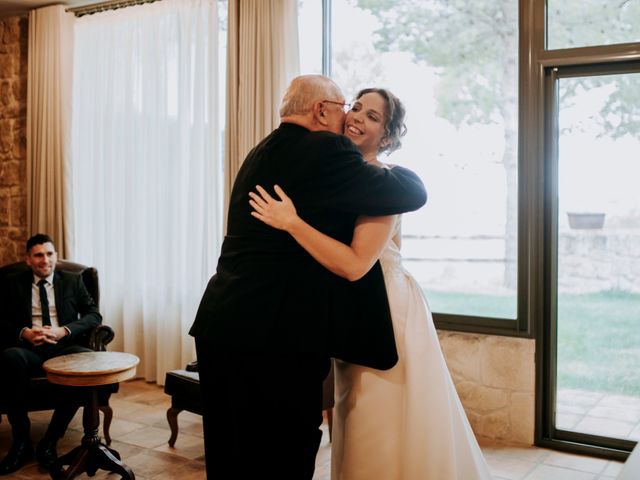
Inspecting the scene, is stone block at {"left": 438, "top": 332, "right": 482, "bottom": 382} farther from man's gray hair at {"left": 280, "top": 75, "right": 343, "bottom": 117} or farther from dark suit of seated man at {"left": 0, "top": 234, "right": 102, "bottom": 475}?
man's gray hair at {"left": 280, "top": 75, "right": 343, "bottom": 117}

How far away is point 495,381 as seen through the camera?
4027mm

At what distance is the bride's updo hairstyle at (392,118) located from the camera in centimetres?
239

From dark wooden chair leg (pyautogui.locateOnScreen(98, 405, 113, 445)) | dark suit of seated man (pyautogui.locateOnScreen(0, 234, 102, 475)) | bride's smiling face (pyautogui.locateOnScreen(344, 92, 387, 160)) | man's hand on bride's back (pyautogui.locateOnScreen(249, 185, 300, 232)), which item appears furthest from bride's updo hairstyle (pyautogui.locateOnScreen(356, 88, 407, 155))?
dark wooden chair leg (pyautogui.locateOnScreen(98, 405, 113, 445))

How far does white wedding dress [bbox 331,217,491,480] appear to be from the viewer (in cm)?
214

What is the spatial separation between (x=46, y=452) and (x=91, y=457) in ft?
1.31

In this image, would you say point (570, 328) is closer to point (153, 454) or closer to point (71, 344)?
point (153, 454)

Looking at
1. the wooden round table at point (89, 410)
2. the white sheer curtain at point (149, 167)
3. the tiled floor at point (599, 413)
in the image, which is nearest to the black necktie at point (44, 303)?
the wooden round table at point (89, 410)

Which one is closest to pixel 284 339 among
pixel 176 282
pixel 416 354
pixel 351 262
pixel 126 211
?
pixel 351 262

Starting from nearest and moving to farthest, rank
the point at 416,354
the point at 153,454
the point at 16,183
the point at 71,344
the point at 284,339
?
1. the point at 284,339
2. the point at 416,354
3. the point at 153,454
4. the point at 71,344
5. the point at 16,183

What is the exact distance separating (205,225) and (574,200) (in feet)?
8.31

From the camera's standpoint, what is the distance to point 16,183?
6.02 m

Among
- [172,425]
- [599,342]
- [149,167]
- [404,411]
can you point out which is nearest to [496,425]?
[599,342]

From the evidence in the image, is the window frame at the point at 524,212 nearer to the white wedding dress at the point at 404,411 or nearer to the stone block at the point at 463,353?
the stone block at the point at 463,353

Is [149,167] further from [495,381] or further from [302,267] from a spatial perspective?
[302,267]
